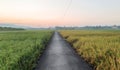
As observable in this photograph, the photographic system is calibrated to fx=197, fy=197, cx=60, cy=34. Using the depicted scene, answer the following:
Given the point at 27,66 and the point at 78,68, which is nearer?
the point at 27,66

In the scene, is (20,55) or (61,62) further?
(61,62)

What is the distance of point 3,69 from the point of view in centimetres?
737

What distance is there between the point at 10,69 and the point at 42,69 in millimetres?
3677

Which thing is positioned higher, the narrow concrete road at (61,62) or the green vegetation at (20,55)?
the green vegetation at (20,55)

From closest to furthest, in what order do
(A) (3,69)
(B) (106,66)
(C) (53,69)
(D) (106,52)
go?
(A) (3,69), (B) (106,66), (C) (53,69), (D) (106,52)

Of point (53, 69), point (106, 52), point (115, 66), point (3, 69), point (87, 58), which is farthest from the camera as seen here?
point (87, 58)

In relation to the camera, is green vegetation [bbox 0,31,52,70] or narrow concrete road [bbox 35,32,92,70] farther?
narrow concrete road [bbox 35,32,92,70]

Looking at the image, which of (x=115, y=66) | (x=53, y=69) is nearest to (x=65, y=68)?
(x=53, y=69)

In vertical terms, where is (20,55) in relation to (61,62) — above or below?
above

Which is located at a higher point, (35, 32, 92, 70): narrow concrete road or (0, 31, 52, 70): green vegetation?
(0, 31, 52, 70): green vegetation

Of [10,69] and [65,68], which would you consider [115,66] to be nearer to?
[65,68]

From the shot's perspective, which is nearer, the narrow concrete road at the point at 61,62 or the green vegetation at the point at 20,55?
the green vegetation at the point at 20,55

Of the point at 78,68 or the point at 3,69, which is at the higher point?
the point at 3,69

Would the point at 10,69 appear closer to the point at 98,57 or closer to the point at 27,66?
the point at 27,66
